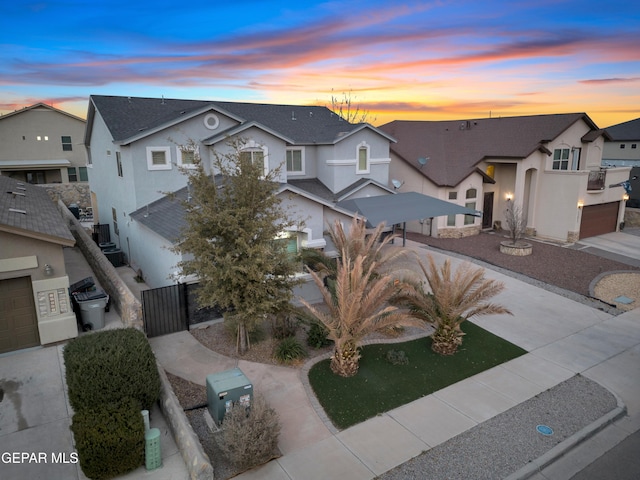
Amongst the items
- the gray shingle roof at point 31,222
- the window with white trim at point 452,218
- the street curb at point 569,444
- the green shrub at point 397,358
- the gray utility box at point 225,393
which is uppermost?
the gray shingle roof at point 31,222

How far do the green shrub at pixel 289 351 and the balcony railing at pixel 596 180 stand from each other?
2217cm

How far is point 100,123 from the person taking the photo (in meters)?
21.1

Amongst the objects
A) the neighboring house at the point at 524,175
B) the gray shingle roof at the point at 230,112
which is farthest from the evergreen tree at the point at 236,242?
the neighboring house at the point at 524,175

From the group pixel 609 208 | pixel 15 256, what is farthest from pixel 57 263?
pixel 609 208

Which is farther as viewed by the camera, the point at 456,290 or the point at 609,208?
the point at 609,208

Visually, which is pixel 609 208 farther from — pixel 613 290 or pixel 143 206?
pixel 143 206

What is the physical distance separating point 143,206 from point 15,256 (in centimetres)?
735

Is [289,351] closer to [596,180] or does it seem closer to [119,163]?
[119,163]

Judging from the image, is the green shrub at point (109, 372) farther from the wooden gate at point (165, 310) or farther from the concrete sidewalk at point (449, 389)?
the wooden gate at point (165, 310)

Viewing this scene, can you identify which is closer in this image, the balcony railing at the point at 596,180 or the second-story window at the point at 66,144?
the balcony railing at the point at 596,180

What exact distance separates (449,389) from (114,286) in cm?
1073

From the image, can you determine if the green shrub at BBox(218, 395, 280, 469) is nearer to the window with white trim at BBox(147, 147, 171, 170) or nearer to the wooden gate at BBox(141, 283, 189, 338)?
the wooden gate at BBox(141, 283, 189, 338)

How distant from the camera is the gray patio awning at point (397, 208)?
63.0 ft

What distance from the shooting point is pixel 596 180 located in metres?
26.1
